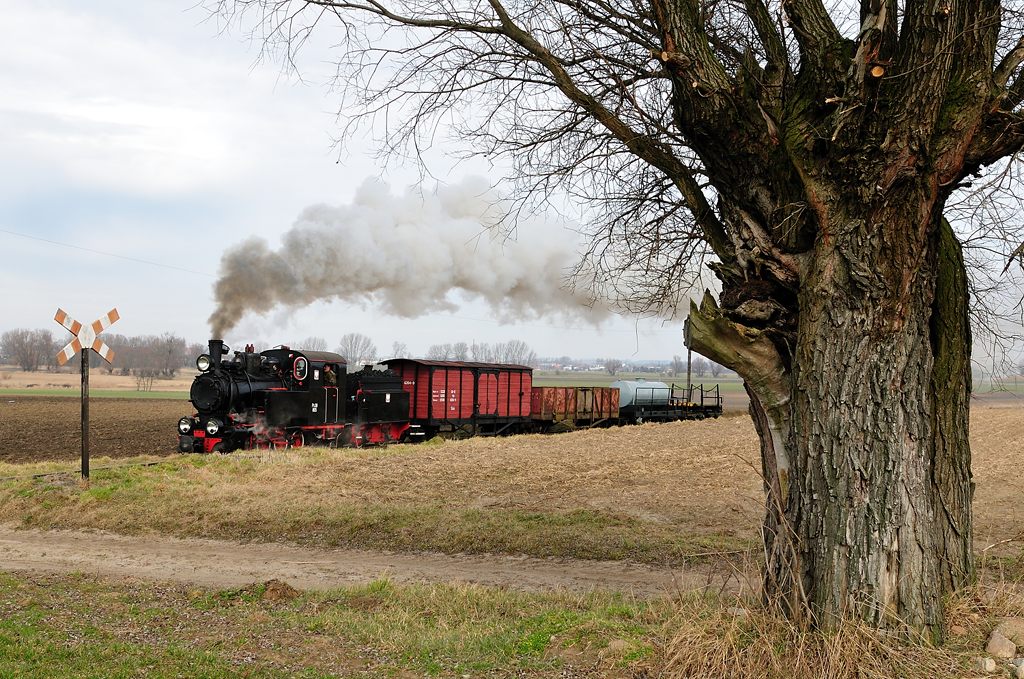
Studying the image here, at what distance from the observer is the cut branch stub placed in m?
5.18

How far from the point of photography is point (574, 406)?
3219cm

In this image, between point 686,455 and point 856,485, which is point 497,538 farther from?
point 686,455

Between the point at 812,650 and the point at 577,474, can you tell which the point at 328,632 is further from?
the point at 577,474

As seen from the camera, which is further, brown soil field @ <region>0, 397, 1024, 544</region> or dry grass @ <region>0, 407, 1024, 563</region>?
brown soil field @ <region>0, 397, 1024, 544</region>

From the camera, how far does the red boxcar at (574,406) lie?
30375 mm

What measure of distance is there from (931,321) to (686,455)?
1610 cm

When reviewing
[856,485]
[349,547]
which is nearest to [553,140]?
[856,485]

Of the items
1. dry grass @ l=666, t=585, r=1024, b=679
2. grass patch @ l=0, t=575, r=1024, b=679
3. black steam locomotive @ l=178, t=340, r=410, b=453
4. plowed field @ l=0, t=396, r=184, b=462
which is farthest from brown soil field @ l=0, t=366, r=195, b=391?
dry grass @ l=666, t=585, r=1024, b=679

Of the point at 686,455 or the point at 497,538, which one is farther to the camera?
the point at 686,455

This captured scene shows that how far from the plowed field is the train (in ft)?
16.2

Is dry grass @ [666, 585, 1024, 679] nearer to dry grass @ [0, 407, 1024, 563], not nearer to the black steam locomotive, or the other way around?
dry grass @ [0, 407, 1024, 563]

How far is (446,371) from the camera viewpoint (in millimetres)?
25219

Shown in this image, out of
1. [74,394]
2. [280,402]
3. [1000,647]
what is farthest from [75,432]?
[74,394]

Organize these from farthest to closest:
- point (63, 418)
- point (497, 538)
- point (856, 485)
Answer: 1. point (63, 418)
2. point (497, 538)
3. point (856, 485)
